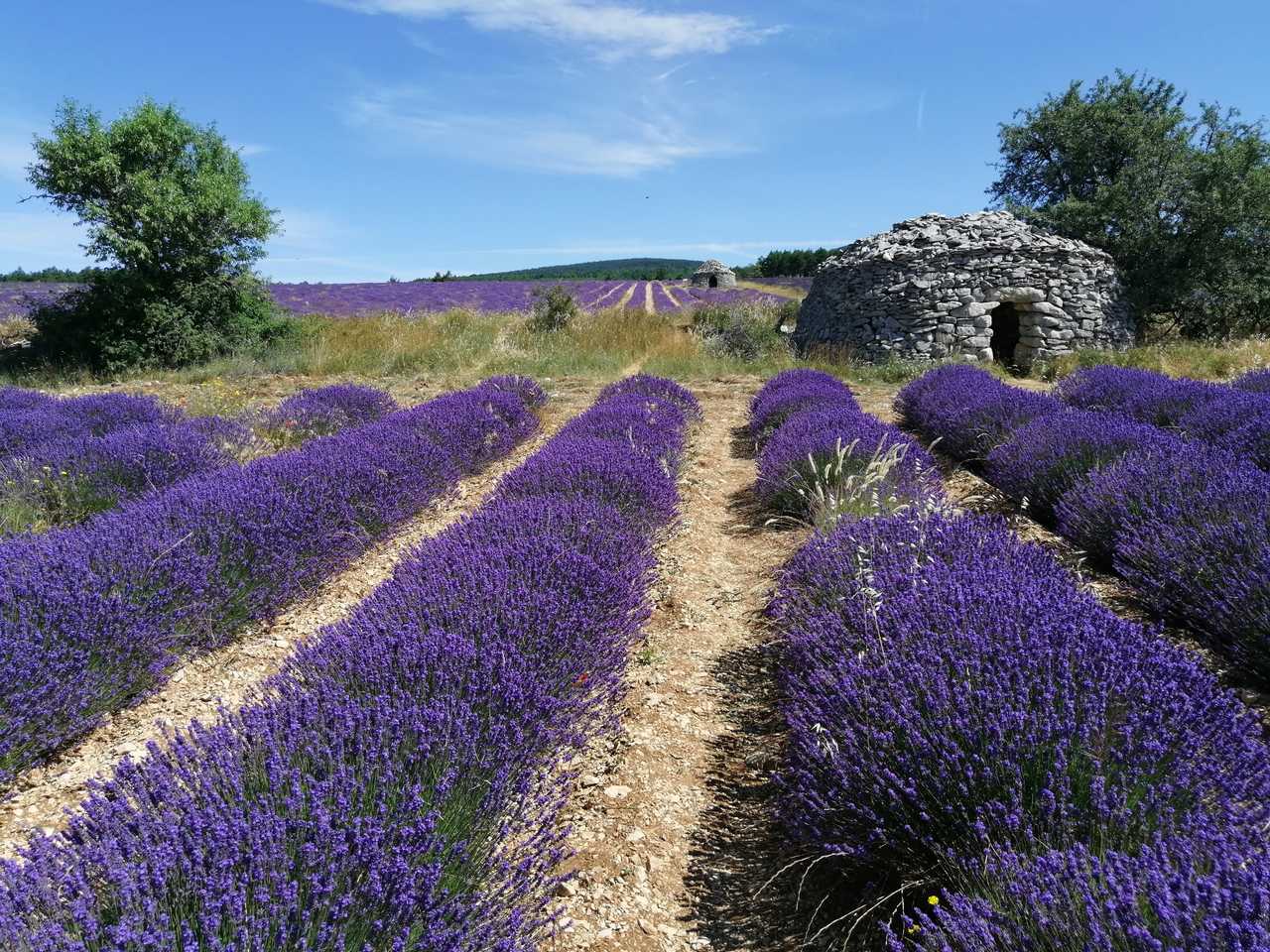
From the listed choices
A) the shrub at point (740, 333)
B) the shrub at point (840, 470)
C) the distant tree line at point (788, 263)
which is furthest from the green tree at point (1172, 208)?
the distant tree line at point (788, 263)

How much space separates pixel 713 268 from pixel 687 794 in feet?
160

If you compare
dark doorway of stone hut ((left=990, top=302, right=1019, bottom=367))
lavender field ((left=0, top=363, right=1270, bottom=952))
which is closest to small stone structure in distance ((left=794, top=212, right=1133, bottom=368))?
dark doorway of stone hut ((left=990, top=302, right=1019, bottom=367))

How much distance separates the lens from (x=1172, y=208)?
12312mm

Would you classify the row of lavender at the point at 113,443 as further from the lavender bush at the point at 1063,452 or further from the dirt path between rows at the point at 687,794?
the lavender bush at the point at 1063,452

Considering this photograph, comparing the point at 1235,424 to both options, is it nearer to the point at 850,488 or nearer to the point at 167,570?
the point at 850,488

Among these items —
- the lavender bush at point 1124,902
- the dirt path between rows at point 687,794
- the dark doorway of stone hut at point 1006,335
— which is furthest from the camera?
the dark doorway of stone hut at point 1006,335

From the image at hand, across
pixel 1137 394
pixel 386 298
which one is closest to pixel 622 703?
pixel 1137 394

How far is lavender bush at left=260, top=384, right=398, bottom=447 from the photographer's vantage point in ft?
22.2

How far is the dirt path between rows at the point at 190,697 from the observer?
2.16m

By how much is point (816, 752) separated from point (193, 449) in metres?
5.14

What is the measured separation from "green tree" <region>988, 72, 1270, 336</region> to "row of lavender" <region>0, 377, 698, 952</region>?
13.9 meters

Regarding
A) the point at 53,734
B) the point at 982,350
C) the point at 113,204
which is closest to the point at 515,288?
the point at 113,204

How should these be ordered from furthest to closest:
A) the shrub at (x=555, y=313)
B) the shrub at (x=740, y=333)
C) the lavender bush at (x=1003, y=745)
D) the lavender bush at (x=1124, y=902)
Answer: the shrub at (x=555, y=313) → the shrub at (x=740, y=333) → the lavender bush at (x=1003, y=745) → the lavender bush at (x=1124, y=902)

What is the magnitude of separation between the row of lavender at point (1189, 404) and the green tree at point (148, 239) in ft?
43.6
